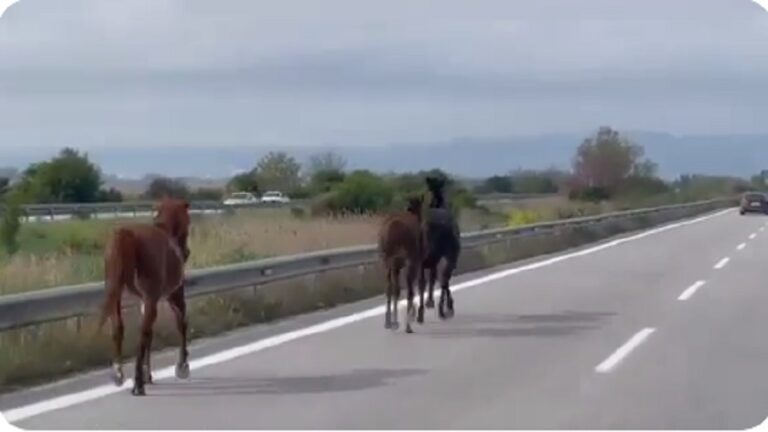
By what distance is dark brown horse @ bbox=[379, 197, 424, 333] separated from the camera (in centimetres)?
1667

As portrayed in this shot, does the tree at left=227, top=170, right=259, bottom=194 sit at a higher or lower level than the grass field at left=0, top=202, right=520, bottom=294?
higher

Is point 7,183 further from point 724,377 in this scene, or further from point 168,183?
point 724,377

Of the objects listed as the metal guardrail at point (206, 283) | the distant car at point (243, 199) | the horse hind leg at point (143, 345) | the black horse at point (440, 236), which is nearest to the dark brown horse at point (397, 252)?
the black horse at point (440, 236)

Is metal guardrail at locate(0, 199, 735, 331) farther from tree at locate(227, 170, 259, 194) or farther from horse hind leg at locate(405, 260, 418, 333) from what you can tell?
tree at locate(227, 170, 259, 194)

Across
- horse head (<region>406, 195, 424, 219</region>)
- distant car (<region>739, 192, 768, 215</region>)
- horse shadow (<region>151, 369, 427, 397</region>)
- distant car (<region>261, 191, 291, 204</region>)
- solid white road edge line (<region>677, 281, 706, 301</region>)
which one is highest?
horse head (<region>406, 195, 424, 219</region>)

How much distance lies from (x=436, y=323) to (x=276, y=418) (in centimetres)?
728

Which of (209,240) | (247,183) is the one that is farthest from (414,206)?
(247,183)

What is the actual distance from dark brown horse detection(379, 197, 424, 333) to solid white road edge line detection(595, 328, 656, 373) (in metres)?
2.44

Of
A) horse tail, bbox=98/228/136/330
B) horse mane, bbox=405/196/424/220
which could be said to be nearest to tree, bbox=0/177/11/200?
horse mane, bbox=405/196/424/220

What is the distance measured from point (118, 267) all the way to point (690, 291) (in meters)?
13.3

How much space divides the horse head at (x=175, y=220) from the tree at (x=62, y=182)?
2254 centimetres

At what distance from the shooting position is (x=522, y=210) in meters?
51.8

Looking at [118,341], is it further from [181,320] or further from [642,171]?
[642,171]

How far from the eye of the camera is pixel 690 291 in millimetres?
22844
